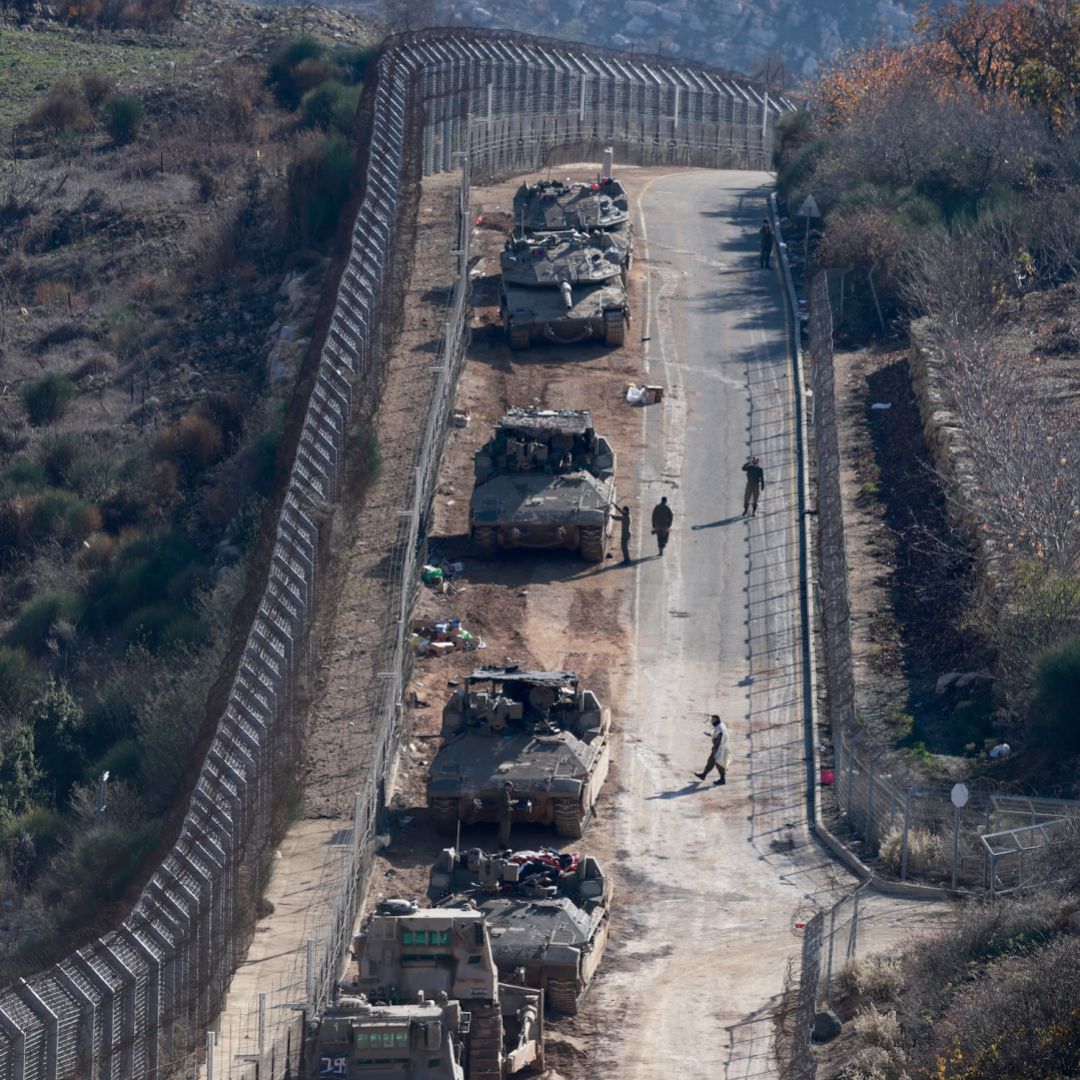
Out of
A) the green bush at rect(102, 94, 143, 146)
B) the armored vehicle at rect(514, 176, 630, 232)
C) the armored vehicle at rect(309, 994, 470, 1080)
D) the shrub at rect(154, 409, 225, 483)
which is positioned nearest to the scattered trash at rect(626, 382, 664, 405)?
the armored vehicle at rect(514, 176, 630, 232)

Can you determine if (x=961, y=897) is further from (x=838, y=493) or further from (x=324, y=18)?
(x=324, y=18)

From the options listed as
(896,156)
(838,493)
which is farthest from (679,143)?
(838,493)

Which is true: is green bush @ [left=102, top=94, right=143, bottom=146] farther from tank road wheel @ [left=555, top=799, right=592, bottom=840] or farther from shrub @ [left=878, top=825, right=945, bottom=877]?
shrub @ [left=878, top=825, right=945, bottom=877]

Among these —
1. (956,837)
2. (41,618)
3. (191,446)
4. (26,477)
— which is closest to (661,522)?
(956,837)

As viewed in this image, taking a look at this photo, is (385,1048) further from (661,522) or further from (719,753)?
(661,522)

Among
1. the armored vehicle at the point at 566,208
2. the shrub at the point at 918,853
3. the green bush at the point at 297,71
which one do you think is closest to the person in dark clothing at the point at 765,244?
the armored vehicle at the point at 566,208

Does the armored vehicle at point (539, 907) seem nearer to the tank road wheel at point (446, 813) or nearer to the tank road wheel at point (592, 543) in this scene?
the tank road wheel at point (446, 813)
